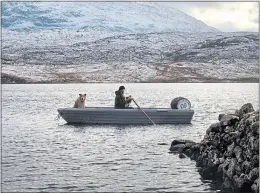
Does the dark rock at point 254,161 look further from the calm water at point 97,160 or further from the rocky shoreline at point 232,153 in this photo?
the calm water at point 97,160

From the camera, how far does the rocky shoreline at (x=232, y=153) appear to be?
23080mm

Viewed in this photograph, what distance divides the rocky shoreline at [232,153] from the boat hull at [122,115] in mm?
15552

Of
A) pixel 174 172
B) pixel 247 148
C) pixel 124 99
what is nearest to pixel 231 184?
pixel 247 148

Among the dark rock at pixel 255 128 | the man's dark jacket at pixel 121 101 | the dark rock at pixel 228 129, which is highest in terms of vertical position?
the man's dark jacket at pixel 121 101

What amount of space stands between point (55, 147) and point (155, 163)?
865 centimetres

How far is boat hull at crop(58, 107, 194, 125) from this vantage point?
4734 centimetres

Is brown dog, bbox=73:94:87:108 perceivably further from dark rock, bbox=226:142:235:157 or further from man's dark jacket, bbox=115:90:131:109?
dark rock, bbox=226:142:235:157

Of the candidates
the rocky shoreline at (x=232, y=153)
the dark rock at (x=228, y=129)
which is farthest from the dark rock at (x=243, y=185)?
the dark rock at (x=228, y=129)

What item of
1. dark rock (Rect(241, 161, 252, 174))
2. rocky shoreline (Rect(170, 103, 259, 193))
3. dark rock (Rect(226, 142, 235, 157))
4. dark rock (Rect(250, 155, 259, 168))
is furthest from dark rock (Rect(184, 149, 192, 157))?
dark rock (Rect(250, 155, 259, 168))

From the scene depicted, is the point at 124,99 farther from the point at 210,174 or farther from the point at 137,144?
the point at 210,174

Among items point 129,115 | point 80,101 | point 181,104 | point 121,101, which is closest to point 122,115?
point 129,115

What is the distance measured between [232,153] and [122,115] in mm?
22296

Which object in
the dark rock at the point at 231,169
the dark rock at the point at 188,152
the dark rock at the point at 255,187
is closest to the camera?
the dark rock at the point at 255,187

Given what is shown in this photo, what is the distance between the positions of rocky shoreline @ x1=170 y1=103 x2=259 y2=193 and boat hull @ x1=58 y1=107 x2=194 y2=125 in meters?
15.6
